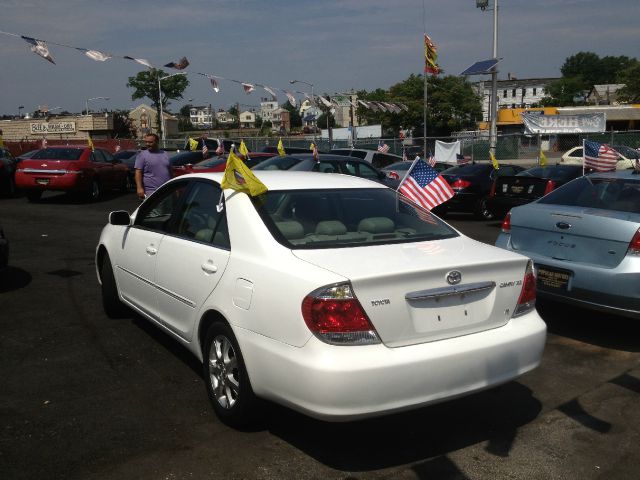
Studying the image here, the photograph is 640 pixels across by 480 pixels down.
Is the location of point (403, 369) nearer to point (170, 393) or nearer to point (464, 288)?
point (464, 288)

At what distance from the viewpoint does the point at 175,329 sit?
453 centimetres

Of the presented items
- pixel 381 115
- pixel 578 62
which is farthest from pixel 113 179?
pixel 578 62

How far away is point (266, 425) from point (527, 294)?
5.80 feet

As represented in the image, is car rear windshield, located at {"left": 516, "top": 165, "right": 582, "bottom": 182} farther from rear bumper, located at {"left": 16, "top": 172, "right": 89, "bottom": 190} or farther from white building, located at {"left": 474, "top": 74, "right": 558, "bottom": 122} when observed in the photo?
white building, located at {"left": 474, "top": 74, "right": 558, "bottom": 122}

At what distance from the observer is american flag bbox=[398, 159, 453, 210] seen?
6082mm

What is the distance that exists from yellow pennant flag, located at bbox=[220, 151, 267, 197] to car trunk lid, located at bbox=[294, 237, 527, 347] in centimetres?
71

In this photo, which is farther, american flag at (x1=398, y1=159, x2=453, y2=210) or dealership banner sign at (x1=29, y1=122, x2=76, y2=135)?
dealership banner sign at (x1=29, y1=122, x2=76, y2=135)

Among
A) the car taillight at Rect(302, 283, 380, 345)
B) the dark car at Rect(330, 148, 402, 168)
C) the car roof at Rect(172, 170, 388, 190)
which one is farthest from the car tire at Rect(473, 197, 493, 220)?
the car taillight at Rect(302, 283, 380, 345)

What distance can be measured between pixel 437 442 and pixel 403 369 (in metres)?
0.75

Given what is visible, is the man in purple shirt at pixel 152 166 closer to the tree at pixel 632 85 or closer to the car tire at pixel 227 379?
the car tire at pixel 227 379

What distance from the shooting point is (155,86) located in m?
109

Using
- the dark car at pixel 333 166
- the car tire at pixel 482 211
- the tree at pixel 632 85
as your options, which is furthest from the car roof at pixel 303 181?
the tree at pixel 632 85

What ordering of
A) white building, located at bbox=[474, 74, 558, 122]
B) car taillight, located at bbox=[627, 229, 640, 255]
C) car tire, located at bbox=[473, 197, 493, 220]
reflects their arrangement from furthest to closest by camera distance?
1. white building, located at bbox=[474, 74, 558, 122]
2. car tire, located at bbox=[473, 197, 493, 220]
3. car taillight, located at bbox=[627, 229, 640, 255]

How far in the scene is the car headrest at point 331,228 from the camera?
13.4 ft
